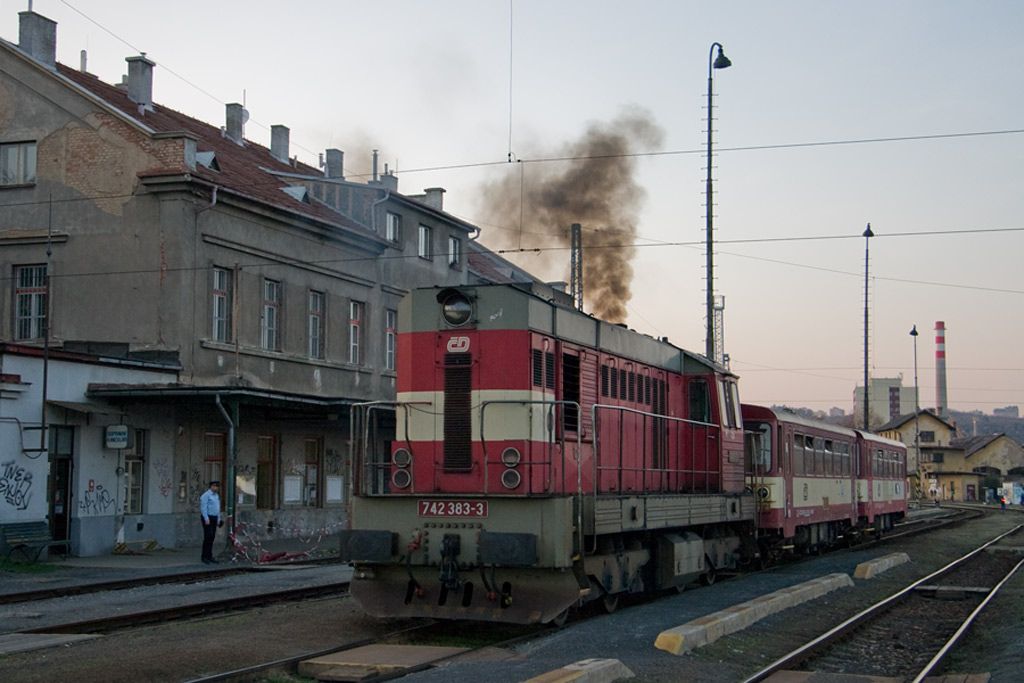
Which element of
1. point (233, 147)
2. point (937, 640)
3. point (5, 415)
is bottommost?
point (937, 640)

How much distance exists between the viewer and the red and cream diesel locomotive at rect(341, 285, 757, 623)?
12492 mm

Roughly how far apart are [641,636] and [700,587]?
6074 millimetres

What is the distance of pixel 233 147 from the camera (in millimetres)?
34625

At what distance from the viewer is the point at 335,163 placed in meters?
39.5

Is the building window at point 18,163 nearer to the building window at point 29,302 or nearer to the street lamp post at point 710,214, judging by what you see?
the building window at point 29,302

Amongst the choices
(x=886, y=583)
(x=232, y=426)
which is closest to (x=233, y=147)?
(x=232, y=426)

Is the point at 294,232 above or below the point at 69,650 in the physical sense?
above

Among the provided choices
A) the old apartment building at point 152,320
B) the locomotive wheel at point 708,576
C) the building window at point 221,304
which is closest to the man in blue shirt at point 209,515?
the old apartment building at point 152,320

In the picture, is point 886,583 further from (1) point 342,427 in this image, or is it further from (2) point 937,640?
(1) point 342,427

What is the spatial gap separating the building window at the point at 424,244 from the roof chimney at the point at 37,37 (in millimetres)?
12684

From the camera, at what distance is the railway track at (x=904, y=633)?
39.1ft

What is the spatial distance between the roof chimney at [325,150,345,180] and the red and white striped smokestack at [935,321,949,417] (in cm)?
7901

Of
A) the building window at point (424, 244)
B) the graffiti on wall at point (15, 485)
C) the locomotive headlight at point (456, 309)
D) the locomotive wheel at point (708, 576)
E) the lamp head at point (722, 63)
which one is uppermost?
the lamp head at point (722, 63)

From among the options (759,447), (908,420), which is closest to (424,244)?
(759,447)
